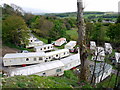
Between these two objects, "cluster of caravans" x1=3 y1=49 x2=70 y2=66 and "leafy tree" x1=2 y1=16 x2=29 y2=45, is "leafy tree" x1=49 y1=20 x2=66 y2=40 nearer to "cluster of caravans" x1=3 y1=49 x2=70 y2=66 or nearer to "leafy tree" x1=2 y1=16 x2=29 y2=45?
"leafy tree" x1=2 y1=16 x2=29 y2=45

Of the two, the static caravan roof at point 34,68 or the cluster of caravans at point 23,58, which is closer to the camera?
the static caravan roof at point 34,68

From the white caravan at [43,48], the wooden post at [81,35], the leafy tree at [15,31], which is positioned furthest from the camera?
the white caravan at [43,48]

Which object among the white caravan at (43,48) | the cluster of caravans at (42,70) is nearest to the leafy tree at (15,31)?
the white caravan at (43,48)

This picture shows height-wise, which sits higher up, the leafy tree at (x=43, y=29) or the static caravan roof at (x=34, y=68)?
the leafy tree at (x=43, y=29)

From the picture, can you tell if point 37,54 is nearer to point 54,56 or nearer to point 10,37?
point 54,56

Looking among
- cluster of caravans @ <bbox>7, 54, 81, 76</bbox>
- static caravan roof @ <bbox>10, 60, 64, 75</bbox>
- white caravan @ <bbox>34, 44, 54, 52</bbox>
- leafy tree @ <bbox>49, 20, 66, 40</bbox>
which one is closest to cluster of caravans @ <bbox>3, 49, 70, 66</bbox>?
cluster of caravans @ <bbox>7, 54, 81, 76</bbox>

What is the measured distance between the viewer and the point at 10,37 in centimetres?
1700

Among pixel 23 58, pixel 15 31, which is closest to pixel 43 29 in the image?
pixel 15 31

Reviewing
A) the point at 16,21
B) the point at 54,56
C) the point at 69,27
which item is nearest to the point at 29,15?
the point at 69,27

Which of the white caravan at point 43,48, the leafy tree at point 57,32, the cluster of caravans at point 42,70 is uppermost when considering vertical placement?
the leafy tree at point 57,32

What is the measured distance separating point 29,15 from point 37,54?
2253cm

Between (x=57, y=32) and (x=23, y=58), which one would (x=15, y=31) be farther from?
(x=57, y=32)

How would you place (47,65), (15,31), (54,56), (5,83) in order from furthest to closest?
(15,31) < (54,56) < (47,65) < (5,83)

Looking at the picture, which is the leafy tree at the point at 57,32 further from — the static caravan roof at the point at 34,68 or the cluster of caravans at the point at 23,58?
the static caravan roof at the point at 34,68
